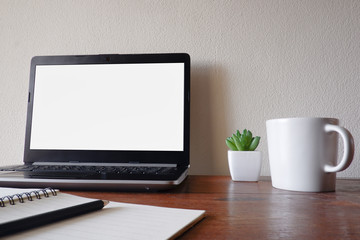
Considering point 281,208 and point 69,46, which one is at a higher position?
point 69,46

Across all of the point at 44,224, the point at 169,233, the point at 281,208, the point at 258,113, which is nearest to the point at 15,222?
the point at 44,224

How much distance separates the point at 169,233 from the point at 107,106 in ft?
1.72

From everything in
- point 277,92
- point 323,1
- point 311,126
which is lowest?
point 311,126

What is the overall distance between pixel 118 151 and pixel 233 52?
0.43 metres

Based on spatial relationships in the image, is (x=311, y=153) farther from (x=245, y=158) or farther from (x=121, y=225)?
(x=121, y=225)

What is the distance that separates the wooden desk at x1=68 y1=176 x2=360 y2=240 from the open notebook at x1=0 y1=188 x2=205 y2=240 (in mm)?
23

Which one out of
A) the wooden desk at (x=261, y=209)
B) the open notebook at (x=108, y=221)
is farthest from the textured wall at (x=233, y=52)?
the open notebook at (x=108, y=221)

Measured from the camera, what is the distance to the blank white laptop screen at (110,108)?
673 mm

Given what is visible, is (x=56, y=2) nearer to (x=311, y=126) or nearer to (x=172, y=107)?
(x=172, y=107)

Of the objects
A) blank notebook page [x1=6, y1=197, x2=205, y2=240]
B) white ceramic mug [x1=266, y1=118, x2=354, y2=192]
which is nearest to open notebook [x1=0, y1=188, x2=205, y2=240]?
blank notebook page [x1=6, y1=197, x2=205, y2=240]

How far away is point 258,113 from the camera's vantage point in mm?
731

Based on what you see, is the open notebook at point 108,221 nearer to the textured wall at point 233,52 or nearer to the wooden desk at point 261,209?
the wooden desk at point 261,209

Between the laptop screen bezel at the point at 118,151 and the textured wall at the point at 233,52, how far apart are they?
9 centimetres

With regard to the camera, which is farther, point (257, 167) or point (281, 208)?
point (257, 167)
